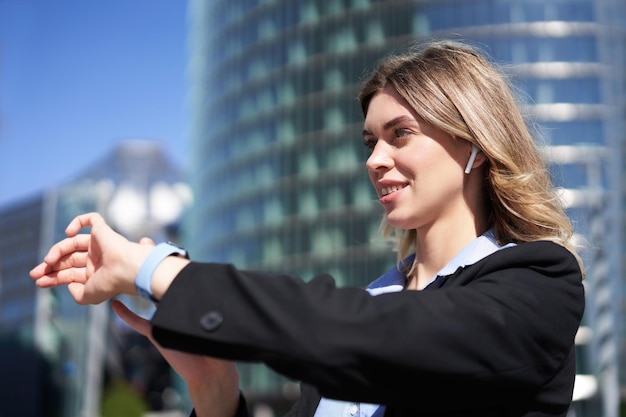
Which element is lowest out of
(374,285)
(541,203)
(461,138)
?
(374,285)

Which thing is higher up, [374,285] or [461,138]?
[461,138]

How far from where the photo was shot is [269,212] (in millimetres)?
54781

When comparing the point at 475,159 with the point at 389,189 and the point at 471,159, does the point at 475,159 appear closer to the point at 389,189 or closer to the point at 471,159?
the point at 471,159

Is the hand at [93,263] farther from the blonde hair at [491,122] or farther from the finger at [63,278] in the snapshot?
the blonde hair at [491,122]

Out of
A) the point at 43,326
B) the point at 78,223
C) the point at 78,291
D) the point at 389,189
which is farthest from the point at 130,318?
the point at 43,326

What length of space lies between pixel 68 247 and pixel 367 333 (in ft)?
2.28

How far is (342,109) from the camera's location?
173ft

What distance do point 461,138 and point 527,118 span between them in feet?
1.60

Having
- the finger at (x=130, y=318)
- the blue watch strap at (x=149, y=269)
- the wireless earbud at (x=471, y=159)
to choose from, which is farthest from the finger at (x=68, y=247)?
the wireless earbud at (x=471, y=159)

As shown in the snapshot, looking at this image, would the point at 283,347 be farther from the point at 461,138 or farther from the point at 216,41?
the point at 216,41

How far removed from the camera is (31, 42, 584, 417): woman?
1.20 m

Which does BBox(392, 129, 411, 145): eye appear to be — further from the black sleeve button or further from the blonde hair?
the black sleeve button

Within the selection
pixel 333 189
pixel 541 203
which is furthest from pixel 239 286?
pixel 333 189

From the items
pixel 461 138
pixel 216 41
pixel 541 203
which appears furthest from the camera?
pixel 216 41
